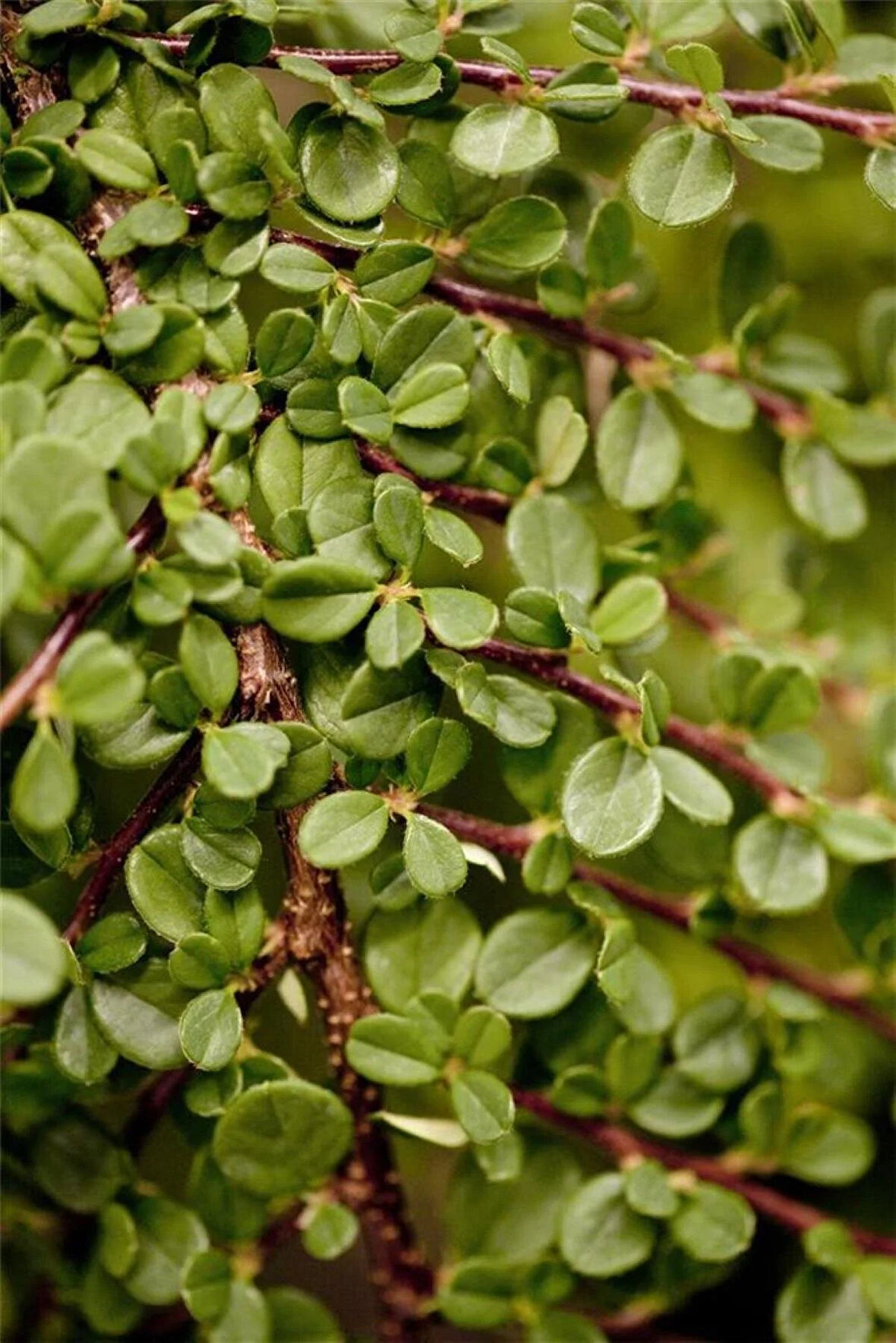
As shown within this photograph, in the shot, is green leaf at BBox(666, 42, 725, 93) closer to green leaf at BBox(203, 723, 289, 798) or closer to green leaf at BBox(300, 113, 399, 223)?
green leaf at BBox(300, 113, 399, 223)

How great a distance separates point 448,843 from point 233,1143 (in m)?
0.19

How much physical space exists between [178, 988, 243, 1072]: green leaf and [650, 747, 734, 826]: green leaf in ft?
0.72

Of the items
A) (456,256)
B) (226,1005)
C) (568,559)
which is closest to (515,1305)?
(226,1005)

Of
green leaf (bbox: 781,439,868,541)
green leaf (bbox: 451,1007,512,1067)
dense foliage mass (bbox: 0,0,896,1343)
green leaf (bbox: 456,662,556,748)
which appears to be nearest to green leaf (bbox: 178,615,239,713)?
dense foliage mass (bbox: 0,0,896,1343)

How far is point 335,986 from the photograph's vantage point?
0.66 m

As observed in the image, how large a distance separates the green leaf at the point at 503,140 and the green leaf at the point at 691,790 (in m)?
0.27

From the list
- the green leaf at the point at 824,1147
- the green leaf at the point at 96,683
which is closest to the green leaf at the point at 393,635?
the green leaf at the point at 96,683

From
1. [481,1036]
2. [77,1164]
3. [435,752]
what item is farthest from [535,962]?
[77,1164]

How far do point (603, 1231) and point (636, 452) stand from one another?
0.41m

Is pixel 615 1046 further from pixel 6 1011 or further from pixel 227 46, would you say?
pixel 227 46

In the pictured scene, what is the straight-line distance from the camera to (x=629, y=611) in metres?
0.66

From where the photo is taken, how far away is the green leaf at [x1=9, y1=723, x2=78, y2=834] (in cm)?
45

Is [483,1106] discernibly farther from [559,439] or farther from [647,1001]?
[559,439]

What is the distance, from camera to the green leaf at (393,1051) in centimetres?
62
